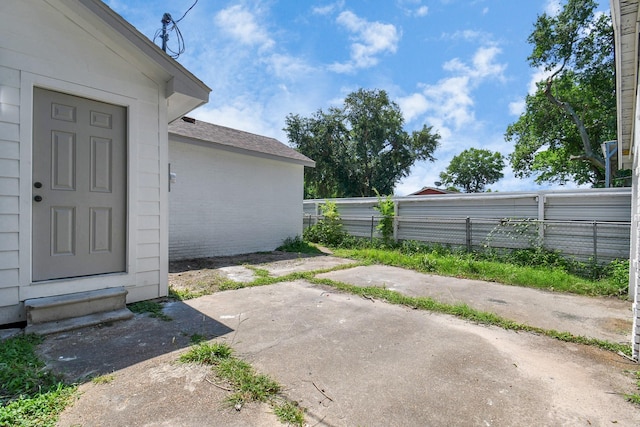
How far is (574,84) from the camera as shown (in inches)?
608

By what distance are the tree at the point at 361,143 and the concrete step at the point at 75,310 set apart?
57.4 feet

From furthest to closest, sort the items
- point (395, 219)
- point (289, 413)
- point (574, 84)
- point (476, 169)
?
point (476, 169), point (574, 84), point (395, 219), point (289, 413)

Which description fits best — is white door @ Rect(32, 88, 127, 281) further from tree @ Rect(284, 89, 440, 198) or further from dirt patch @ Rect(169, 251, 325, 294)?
tree @ Rect(284, 89, 440, 198)

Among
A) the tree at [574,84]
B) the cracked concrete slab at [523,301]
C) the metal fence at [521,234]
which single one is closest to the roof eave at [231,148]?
the metal fence at [521,234]

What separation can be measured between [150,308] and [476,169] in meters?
39.8

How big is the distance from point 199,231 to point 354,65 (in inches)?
455

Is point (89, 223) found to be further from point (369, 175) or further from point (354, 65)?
point (369, 175)

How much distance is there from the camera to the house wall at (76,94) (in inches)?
114

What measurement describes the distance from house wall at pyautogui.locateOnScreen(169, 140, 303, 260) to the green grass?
2.93 m

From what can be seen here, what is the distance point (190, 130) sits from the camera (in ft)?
25.0

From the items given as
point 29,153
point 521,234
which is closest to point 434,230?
point 521,234

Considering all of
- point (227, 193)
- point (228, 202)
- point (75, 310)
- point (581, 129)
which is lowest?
point (75, 310)

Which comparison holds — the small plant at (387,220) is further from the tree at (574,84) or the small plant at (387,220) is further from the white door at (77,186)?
the tree at (574,84)

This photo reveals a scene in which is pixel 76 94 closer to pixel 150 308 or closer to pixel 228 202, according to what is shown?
pixel 150 308
